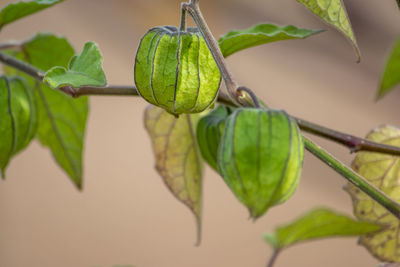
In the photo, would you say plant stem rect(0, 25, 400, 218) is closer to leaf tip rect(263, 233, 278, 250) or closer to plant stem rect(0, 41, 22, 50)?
plant stem rect(0, 41, 22, 50)

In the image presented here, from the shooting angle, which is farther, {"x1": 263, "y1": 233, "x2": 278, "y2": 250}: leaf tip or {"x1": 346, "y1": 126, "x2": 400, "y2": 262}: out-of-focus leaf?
{"x1": 263, "y1": 233, "x2": 278, "y2": 250}: leaf tip

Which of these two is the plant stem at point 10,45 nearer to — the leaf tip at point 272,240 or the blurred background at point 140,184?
the leaf tip at point 272,240

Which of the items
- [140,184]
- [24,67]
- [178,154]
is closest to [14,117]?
[24,67]

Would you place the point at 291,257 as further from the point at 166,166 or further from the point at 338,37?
the point at 166,166

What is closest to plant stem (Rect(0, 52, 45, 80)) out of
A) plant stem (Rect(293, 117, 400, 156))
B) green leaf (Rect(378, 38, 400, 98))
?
plant stem (Rect(293, 117, 400, 156))

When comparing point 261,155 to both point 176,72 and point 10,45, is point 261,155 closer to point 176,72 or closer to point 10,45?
point 176,72

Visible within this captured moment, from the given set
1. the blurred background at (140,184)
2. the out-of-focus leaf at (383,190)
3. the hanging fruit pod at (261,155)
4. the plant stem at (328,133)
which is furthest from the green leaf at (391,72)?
the blurred background at (140,184)
